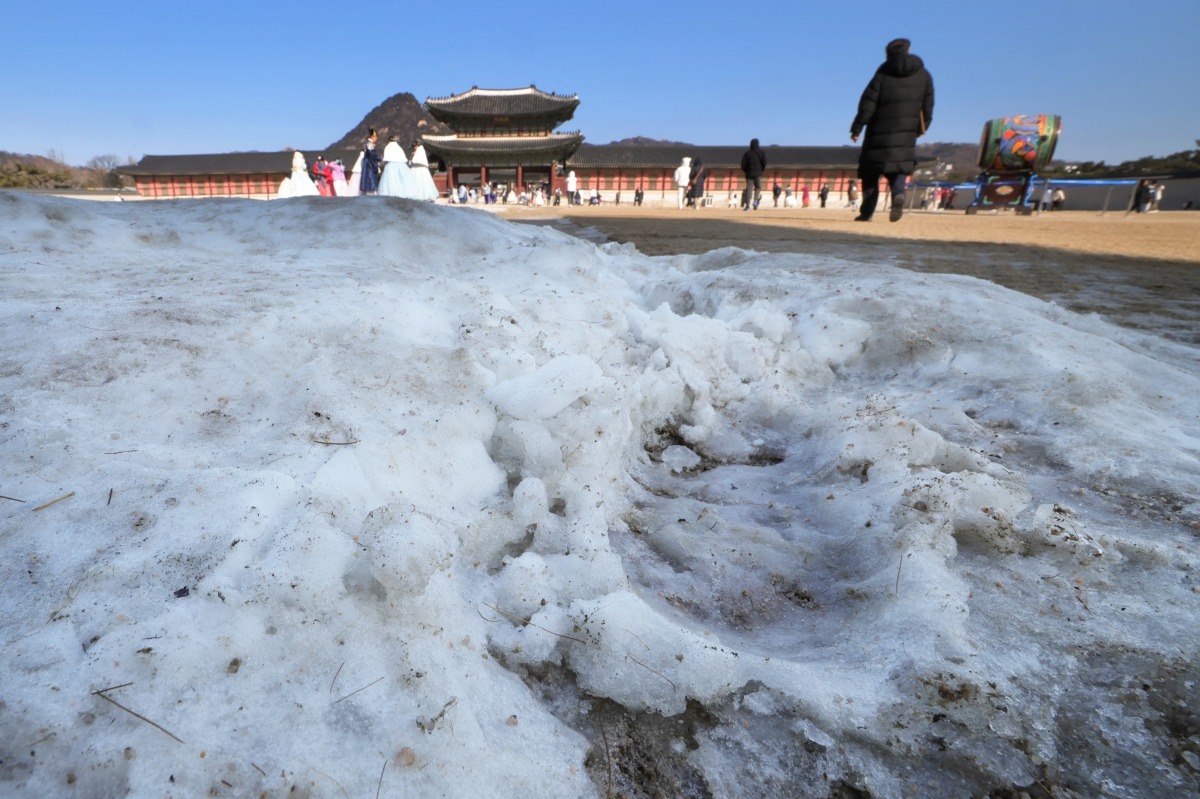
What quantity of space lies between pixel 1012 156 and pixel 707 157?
76.7 feet

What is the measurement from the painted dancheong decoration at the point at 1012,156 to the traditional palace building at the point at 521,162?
752 inches

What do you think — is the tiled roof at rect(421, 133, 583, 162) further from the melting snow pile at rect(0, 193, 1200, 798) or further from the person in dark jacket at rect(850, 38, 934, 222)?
the melting snow pile at rect(0, 193, 1200, 798)

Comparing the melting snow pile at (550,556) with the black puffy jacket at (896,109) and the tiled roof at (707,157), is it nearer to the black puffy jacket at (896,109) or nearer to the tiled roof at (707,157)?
the black puffy jacket at (896,109)

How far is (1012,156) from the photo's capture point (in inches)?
647

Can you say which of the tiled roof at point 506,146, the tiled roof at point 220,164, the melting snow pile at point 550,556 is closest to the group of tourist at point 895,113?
the melting snow pile at point 550,556

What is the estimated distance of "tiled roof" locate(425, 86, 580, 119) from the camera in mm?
34000

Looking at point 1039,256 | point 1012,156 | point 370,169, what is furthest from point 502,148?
point 1039,256

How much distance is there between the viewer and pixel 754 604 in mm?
1221

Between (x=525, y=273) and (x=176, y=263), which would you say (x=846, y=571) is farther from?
(x=176, y=263)

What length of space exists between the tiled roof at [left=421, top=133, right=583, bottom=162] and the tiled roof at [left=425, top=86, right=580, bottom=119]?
64.8 inches

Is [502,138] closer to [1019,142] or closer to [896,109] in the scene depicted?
[1019,142]

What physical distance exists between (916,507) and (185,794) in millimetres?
1382

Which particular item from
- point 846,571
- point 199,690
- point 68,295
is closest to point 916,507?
point 846,571

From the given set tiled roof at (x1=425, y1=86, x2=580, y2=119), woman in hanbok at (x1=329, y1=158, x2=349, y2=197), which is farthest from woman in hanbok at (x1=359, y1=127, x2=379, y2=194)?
tiled roof at (x1=425, y1=86, x2=580, y2=119)
